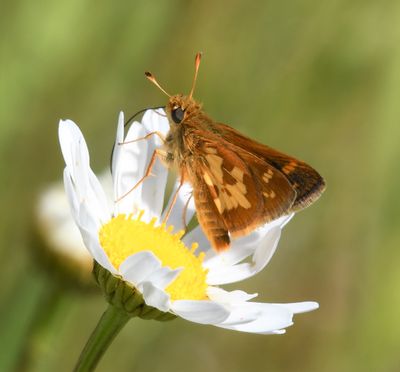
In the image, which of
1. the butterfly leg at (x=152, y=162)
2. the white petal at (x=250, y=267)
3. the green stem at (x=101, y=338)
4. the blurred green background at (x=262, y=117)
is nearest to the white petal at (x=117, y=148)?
the butterfly leg at (x=152, y=162)

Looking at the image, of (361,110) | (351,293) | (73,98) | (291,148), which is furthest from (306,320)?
(73,98)

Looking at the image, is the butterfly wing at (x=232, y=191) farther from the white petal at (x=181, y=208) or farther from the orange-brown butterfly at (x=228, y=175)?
the white petal at (x=181, y=208)

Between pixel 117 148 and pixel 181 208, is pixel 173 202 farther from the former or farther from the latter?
pixel 117 148

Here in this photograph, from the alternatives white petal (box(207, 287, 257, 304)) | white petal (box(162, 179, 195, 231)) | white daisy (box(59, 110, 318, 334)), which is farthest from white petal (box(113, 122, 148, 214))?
white petal (box(207, 287, 257, 304))

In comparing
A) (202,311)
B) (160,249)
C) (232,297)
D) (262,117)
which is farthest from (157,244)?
(262,117)

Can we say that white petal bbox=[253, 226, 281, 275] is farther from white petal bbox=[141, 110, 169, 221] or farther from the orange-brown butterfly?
white petal bbox=[141, 110, 169, 221]
